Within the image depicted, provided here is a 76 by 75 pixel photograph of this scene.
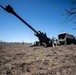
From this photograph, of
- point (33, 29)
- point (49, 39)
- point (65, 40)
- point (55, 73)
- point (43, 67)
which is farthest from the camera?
point (65, 40)

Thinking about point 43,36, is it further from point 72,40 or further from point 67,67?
point 67,67

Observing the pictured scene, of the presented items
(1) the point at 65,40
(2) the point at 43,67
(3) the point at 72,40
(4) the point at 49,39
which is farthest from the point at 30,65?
(3) the point at 72,40

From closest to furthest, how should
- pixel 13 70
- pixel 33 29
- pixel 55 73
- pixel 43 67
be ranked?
1. pixel 55 73
2. pixel 13 70
3. pixel 43 67
4. pixel 33 29

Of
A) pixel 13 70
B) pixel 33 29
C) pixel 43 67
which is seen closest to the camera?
pixel 13 70

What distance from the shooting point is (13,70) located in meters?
8.62

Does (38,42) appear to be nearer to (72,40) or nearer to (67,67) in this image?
(72,40)

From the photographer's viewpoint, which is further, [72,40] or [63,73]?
[72,40]

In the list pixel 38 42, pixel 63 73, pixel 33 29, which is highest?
pixel 33 29

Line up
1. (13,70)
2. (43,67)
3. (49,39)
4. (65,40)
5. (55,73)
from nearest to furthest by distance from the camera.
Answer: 1. (55,73)
2. (13,70)
3. (43,67)
4. (49,39)
5. (65,40)

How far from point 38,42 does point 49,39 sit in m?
1.97

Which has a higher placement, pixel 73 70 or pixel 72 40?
pixel 72 40

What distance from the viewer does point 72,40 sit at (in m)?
27.7

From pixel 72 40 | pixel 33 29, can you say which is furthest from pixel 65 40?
pixel 33 29

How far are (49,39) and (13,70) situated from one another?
52.3 feet
